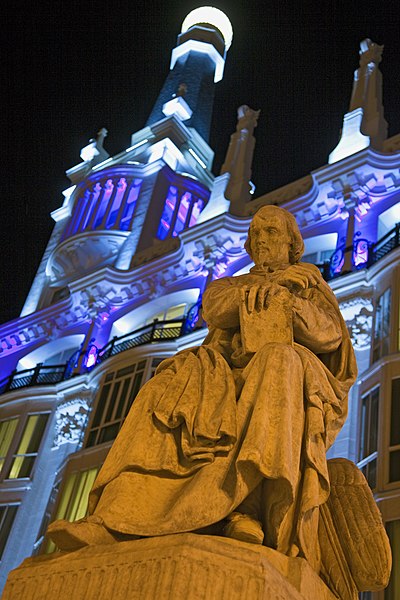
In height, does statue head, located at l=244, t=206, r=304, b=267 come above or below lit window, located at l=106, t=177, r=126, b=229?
below

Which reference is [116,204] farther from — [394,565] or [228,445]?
[228,445]

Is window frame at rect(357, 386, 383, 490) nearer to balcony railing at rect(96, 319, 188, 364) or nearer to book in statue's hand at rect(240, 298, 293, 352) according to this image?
balcony railing at rect(96, 319, 188, 364)

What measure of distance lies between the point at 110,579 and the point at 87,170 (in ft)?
125

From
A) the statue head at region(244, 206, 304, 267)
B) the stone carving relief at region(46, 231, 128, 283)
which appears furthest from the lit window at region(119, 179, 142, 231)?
the statue head at region(244, 206, 304, 267)

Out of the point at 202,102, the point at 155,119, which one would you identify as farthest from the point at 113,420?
the point at 202,102

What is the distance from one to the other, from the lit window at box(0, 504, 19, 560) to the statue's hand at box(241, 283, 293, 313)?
21.4 m

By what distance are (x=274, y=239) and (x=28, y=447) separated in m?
22.6

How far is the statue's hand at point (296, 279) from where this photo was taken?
5.37 meters

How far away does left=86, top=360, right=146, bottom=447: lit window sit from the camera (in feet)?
80.1

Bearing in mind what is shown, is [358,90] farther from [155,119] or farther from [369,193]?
[155,119]

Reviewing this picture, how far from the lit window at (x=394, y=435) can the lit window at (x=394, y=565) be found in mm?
1094

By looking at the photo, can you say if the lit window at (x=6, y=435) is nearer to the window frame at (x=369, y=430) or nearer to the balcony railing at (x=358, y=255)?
the balcony railing at (x=358, y=255)

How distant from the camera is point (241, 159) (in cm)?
3062

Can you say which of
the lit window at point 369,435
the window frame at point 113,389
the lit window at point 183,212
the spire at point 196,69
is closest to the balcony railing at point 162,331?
the window frame at point 113,389
